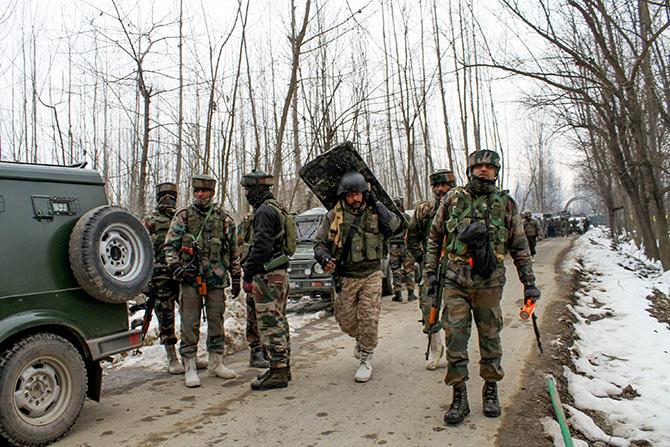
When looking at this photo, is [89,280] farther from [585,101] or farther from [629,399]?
[585,101]

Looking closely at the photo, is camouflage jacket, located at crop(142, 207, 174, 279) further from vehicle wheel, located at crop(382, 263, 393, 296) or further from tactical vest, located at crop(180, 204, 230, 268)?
vehicle wheel, located at crop(382, 263, 393, 296)

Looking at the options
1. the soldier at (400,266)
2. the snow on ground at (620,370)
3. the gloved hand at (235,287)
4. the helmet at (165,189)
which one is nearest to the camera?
the snow on ground at (620,370)

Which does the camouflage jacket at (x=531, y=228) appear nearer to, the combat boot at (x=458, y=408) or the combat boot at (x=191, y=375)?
the combat boot at (x=458, y=408)

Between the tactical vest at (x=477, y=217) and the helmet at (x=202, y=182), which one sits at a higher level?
the helmet at (x=202, y=182)

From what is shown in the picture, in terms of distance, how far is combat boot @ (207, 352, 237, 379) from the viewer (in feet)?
16.1

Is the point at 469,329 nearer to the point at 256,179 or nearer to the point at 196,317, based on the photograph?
the point at 256,179

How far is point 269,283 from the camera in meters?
4.61

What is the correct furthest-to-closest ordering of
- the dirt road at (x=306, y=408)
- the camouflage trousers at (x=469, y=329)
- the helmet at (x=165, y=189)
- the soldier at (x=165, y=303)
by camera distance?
the helmet at (x=165, y=189), the soldier at (x=165, y=303), the camouflage trousers at (x=469, y=329), the dirt road at (x=306, y=408)

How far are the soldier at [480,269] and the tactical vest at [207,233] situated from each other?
7.41 ft

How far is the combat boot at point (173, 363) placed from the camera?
5215 millimetres

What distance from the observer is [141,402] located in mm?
4301

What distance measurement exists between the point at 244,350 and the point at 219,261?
Answer: 1942 millimetres

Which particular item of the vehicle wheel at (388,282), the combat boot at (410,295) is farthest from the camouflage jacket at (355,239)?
the vehicle wheel at (388,282)

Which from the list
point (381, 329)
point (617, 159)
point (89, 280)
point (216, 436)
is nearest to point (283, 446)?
point (216, 436)
